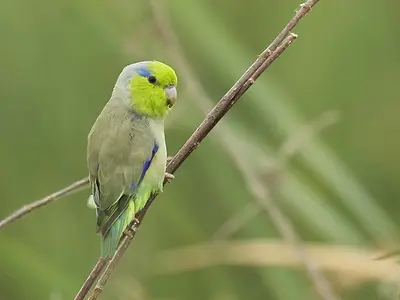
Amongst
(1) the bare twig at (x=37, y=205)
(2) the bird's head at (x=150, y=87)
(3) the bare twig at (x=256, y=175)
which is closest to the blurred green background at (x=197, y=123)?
(3) the bare twig at (x=256, y=175)

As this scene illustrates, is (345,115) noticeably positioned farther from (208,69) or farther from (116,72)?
(116,72)

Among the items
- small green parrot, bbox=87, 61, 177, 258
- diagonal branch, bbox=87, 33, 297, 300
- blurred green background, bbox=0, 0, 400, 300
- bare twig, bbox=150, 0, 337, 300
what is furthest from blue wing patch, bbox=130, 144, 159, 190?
blurred green background, bbox=0, 0, 400, 300

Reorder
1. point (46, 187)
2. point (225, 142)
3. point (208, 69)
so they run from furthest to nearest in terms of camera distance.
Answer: point (208, 69), point (46, 187), point (225, 142)

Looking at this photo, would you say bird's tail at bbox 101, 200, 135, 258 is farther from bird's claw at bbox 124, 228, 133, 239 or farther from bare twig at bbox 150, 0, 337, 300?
bare twig at bbox 150, 0, 337, 300

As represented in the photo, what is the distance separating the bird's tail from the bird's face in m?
0.14

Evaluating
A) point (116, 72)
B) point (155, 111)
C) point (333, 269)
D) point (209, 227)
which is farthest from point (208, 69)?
point (155, 111)

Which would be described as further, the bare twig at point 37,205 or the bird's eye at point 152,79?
the bird's eye at point 152,79

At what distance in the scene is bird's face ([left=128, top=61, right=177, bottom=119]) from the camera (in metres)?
1.08

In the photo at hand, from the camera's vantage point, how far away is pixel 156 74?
1090 mm

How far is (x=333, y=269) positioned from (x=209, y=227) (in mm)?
481

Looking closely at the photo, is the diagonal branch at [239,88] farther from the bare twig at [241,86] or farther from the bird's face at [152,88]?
the bird's face at [152,88]

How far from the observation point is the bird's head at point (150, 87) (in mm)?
1085

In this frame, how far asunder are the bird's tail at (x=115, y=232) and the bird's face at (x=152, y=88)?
14cm

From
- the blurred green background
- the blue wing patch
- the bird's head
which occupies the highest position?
the bird's head
